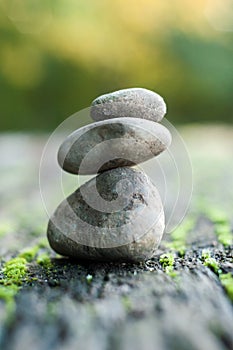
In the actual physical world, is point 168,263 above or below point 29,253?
above

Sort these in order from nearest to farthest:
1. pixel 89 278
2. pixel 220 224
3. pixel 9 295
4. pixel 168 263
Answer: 1. pixel 9 295
2. pixel 89 278
3. pixel 168 263
4. pixel 220 224

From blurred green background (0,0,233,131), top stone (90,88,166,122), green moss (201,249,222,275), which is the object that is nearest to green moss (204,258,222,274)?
green moss (201,249,222,275)

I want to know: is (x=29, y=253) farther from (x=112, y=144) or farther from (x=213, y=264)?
(x=213, y=264)

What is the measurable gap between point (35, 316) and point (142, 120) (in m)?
1.34

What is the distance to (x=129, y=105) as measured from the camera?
8.85ft

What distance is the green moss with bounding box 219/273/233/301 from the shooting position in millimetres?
2257

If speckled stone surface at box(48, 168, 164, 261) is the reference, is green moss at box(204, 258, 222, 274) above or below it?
below

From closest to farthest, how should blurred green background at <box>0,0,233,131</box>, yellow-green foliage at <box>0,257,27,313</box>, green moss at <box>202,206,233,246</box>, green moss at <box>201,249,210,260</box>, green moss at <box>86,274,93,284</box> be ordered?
yellow-green foliage at <box>0,257,27,313</box>
green moss at <box>86,274,93,284</box>
green moss at <box>201,249,210,260</box>
green moss at <box>202,206,233,246</box>
blurred green background at <box>0,0,233,131</box>

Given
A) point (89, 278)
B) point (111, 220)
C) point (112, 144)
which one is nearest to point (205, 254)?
point (111, 220)

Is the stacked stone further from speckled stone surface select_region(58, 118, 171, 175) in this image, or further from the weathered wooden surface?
the weathered wooden surface

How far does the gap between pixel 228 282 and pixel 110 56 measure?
16.8m

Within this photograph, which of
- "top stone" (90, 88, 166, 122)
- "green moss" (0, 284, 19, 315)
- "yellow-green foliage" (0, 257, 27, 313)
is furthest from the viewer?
"top stone" (90, 88, 166, 122)

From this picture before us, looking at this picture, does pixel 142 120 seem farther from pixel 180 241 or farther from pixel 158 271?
pixel 180 241

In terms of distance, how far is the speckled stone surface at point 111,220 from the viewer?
2584 millimetres
